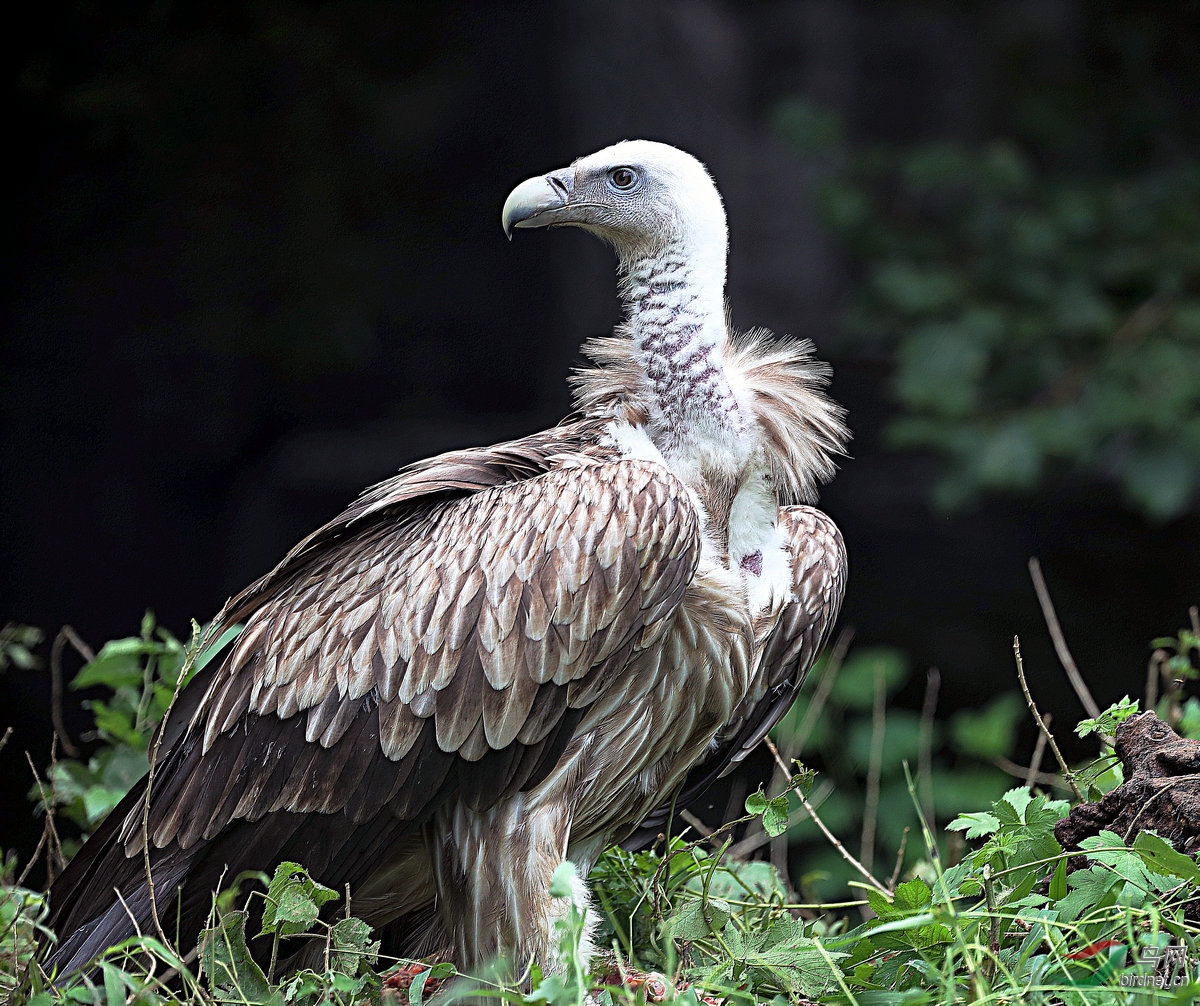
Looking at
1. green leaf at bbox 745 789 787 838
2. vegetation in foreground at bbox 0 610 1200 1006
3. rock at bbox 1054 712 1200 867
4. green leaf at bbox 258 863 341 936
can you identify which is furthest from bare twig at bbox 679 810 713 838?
green leaf at bbox 258 863 341 936

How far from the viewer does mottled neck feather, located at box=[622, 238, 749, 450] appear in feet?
8.14

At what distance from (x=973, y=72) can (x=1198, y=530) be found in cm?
231

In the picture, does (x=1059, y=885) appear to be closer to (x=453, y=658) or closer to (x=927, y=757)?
(x=453, y=658)

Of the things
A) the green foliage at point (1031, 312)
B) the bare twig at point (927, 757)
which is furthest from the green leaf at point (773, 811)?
the green foliage at point (1031, 312)

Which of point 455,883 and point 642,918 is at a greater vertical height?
point 455,883

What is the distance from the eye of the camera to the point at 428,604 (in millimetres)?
2369

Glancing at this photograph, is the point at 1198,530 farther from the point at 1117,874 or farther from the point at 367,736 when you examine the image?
the point at 367,736

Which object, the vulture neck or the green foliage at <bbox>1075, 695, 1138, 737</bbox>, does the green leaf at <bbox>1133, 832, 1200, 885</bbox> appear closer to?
the green foliage at <bbox>1075, 695, 1138, 737</bbox>

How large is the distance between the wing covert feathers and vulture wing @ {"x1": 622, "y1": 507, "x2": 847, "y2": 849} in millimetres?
492

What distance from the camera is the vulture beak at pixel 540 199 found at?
263cm

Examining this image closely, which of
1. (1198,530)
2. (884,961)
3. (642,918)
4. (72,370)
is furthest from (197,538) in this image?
(1198,530)

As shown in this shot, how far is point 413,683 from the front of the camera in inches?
92.1

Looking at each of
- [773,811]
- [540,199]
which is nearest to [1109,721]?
[773,811]

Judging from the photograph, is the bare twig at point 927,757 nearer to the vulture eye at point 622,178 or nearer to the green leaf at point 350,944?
the vulture eye at point 622,178
